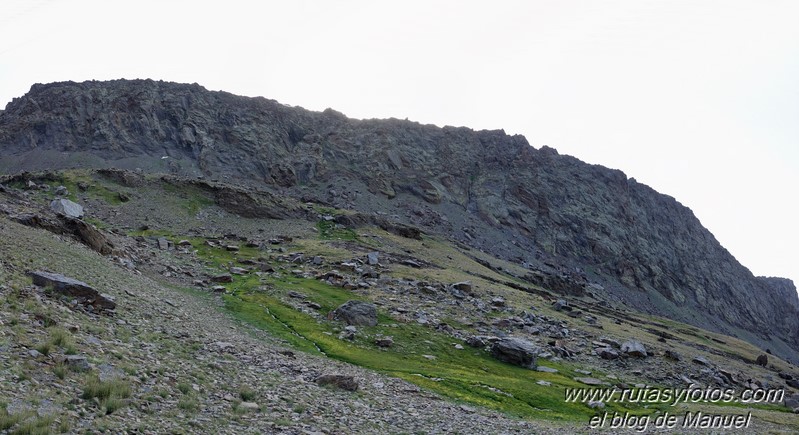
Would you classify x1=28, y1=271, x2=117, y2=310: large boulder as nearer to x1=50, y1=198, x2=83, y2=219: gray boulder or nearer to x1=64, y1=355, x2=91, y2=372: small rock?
x1=64, y1=355, x2=91, y2=372: small rock

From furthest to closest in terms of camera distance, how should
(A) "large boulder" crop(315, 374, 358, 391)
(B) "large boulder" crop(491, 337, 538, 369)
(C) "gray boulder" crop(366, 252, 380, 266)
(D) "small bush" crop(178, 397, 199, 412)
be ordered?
(C) "gray boulder" crop(366, 252, 380, 266) → (B) "large boulder" crop(491, 337, 538, 369) → (A) "large boulder" crop(315, 374, 358, 391) → (D) "small bush" crop(178, 397, 199, 412)

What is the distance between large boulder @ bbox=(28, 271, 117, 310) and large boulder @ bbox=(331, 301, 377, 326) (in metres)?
26.0

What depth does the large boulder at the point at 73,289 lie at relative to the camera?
25906mm

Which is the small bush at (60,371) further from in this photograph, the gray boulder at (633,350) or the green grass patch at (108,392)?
the gray boulder at (633,350)

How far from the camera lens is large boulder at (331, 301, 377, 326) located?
50125 mm

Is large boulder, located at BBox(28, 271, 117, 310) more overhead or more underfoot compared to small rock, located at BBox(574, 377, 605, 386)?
more overhead

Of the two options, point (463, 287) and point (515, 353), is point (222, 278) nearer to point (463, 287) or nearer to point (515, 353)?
point (463, 287)

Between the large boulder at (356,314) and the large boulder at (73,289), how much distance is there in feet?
85.4

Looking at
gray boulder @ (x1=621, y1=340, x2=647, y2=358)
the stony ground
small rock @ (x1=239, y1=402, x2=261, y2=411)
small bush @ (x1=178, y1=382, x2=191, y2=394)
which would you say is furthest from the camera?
gray boulder @ (x1=621, y1=340, x2=647, y2=358)

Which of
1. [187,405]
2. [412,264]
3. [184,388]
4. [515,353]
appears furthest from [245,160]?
[187,405]

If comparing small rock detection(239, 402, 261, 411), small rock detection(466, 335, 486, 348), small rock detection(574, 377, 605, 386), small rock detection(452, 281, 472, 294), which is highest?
small rock detection(452, 281, 472, 294)

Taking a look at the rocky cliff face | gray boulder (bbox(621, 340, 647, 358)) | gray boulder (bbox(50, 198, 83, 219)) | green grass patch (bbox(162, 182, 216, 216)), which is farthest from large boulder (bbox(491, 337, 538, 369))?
the rocky cliff face

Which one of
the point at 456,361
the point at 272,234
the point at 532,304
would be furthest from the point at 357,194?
the point at 456,361

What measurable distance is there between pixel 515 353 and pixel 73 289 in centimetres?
3785
